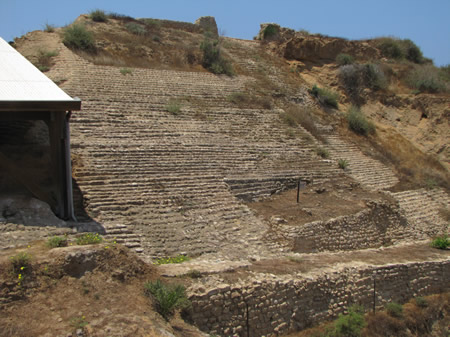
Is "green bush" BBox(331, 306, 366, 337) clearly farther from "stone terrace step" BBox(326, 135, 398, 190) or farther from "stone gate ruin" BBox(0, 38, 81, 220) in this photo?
"stone terrace step" BBox(326, 135, 398, 190)

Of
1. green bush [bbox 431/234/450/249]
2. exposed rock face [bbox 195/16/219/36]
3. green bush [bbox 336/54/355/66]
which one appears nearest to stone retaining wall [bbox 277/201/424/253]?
green bush [bbox 431/234/450/249]

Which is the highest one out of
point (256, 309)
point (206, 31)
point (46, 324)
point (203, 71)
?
point (206, 31)

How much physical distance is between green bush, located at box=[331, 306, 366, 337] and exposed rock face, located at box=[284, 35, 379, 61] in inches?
730

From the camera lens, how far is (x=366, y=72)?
73.5 feet

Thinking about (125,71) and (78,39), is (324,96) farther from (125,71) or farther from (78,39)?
(78,39)

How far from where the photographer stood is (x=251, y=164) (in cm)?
1277

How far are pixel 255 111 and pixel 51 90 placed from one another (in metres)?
9.60

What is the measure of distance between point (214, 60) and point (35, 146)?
11.9 m

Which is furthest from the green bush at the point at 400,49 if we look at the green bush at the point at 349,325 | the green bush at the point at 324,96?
the green bush at the point at 349,325

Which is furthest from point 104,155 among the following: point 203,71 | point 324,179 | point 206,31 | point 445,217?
point 206,31

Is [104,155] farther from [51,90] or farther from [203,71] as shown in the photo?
[203,71]

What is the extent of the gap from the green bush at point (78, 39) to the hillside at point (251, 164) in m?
0.21

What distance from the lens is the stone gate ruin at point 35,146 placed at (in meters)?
7.72

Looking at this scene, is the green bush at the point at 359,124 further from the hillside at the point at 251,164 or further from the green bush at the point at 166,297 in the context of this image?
the green bush at the point at 166,297
